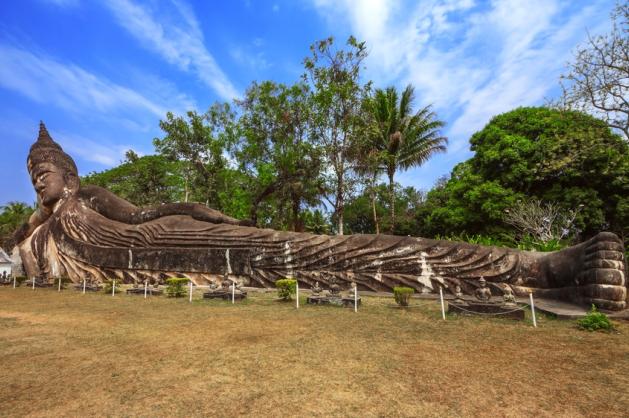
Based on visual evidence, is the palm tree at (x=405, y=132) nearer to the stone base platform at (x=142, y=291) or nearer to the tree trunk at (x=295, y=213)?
the tree trunk at (x=295, y=213)

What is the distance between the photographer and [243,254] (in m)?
10.1

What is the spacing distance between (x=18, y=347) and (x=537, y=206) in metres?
17.9

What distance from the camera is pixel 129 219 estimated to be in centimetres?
1242

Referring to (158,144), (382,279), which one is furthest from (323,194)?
(382,279)

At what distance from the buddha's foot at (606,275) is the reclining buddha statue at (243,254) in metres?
0.02

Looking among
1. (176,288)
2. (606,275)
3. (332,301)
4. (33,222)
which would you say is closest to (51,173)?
(33,222)

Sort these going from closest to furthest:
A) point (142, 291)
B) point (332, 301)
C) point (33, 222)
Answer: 1. point (332, 301)
2. point (142, 291)
3. point (33, 222)

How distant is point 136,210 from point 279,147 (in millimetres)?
9916

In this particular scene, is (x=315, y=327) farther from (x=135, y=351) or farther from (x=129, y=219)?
(x=129, y=219)

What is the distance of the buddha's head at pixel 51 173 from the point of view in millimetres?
13047

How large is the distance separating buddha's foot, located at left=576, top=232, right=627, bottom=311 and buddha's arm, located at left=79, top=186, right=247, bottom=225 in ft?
29.5

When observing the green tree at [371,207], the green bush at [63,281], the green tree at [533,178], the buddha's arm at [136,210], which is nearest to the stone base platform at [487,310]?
the buddha's arm at [136,210]

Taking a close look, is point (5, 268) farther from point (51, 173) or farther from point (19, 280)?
point (51, 173)

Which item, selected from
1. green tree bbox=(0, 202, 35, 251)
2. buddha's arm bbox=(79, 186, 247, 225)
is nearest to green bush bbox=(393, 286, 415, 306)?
buddha's arm bbox=(79, 186, 247, 225)
